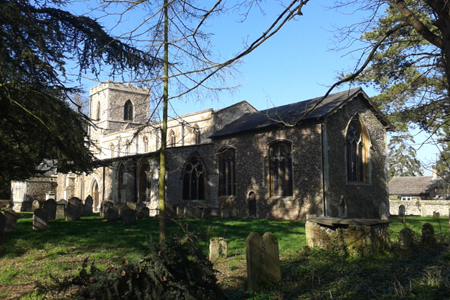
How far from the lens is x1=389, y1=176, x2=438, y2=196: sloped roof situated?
147 feet

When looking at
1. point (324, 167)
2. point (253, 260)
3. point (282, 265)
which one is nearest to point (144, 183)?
point (324, 167)

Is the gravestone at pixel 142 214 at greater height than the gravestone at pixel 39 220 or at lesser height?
lesser

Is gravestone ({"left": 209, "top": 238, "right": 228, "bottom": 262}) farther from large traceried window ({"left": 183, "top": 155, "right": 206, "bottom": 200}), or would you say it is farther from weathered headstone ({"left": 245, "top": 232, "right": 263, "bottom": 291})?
large traceried window ({"left": 183, "top": 155, "right": 206, "bottom": 200})

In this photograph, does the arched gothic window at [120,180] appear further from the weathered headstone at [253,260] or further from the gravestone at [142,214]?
the weathered headstone at [253,260]

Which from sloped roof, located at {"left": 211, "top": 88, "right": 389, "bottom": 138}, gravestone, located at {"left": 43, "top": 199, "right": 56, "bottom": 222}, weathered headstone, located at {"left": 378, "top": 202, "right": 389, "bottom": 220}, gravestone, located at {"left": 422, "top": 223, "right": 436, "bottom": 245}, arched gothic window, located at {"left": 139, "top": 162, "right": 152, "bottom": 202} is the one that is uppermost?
sloped roof, located at {"left": 211, "top": 88, "right": 389, "bottom": 138}

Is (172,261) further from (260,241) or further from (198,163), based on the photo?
(198,163)

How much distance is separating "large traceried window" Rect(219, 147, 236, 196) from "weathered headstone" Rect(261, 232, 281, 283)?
53.0ft

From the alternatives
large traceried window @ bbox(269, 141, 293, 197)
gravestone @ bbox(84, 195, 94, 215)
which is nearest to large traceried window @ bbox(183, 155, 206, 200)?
large traceried window @ bbox(269, 141, 293, 197)

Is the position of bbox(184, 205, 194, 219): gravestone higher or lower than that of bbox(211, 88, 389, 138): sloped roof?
lower

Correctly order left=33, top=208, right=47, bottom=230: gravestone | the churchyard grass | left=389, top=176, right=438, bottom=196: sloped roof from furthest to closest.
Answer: left=389, top=176, right=438, bottom=196: sloped roof < left=33, top=208, right=47, bottom=230: gravestone < the churchyard grass

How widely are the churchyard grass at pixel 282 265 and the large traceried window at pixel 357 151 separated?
368 inches

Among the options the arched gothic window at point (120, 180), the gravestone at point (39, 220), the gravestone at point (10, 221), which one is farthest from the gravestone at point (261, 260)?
the arched gothic window at point (120, 180)

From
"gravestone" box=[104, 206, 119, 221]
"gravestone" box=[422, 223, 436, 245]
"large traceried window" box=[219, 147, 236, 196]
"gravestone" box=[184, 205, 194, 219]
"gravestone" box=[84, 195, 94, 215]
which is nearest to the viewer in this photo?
"gravestone" box=[422, 223, 436, 245]

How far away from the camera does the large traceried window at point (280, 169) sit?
20.0 metres
